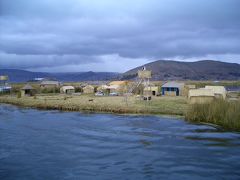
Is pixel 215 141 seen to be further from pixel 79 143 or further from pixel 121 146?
pixel 79 143

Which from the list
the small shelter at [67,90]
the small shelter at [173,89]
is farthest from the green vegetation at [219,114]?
the small shelter at [67,90]

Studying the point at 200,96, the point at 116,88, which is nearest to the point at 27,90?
the point at 116,88

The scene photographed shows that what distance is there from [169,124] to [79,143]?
961cm

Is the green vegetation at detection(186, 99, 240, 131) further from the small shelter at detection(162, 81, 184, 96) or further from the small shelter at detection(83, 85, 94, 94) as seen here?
the small shelter at detection(83, 85, 94, 94)

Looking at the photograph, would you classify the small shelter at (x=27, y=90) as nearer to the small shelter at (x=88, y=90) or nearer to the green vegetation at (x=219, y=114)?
the small shelter at (x=88, y=90)

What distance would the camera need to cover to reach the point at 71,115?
118 ft

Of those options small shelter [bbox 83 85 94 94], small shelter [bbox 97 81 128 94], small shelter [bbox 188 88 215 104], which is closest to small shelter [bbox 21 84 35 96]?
small shelter [bbox 83 85 94 94]

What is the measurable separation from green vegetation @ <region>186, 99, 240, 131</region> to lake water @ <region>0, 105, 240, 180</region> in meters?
1.13

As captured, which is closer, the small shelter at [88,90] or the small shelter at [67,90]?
the small shelter at [88,90]

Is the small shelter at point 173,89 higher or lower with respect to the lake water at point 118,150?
higher

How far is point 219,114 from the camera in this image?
89.0 feet

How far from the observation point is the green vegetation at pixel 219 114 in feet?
82.5

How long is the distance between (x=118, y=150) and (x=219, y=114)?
1131 centimetres

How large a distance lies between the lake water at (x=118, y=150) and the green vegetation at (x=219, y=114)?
113 cm
